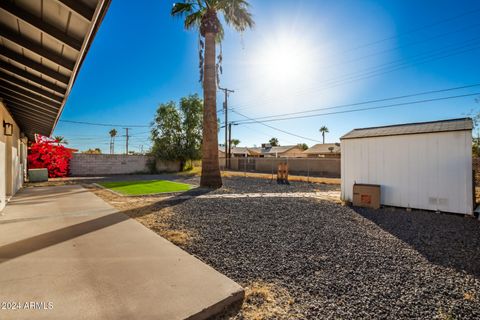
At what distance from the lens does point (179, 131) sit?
79.1 feet

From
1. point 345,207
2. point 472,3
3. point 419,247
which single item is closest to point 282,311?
point 419,247

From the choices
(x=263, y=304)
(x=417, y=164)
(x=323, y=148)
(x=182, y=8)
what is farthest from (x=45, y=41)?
(x=323, y=148)

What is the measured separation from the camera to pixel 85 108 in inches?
877

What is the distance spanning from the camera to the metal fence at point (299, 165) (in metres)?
21.6

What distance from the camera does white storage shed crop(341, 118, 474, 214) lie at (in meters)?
5.91

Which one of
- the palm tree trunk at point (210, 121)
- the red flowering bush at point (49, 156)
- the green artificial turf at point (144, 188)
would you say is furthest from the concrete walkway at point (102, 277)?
the red flowering bush at point (49, 156)

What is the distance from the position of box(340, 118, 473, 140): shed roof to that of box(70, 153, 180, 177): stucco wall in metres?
19.7

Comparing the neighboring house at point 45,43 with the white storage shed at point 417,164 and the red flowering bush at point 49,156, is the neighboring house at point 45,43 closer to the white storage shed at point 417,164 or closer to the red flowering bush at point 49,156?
the white storage shed at point 417,164

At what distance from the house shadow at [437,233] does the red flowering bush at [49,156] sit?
64.5 feet

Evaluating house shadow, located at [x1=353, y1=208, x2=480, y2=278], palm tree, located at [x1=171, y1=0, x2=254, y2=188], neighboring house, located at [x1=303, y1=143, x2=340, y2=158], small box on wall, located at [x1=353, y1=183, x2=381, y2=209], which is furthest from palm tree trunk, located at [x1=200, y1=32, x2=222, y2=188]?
neighboring house, located at [x1=303, y1=143, x2=340, y2=158]

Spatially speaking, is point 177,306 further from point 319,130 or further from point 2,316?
Answer: point 319,130

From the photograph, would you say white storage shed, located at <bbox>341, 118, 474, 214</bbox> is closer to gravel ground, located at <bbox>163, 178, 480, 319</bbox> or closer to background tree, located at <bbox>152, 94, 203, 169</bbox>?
A: gravel ground, located at <bbox>163, 178, 480, 319</bbox>

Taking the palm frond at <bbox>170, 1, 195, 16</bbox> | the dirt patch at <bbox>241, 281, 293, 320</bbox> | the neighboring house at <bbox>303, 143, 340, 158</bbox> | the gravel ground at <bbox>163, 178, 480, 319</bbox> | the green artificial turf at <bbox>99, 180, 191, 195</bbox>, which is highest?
the palm frond at <bbox>170, 1, 195, 16</bbox>

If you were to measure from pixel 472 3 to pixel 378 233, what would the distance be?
575 inches
